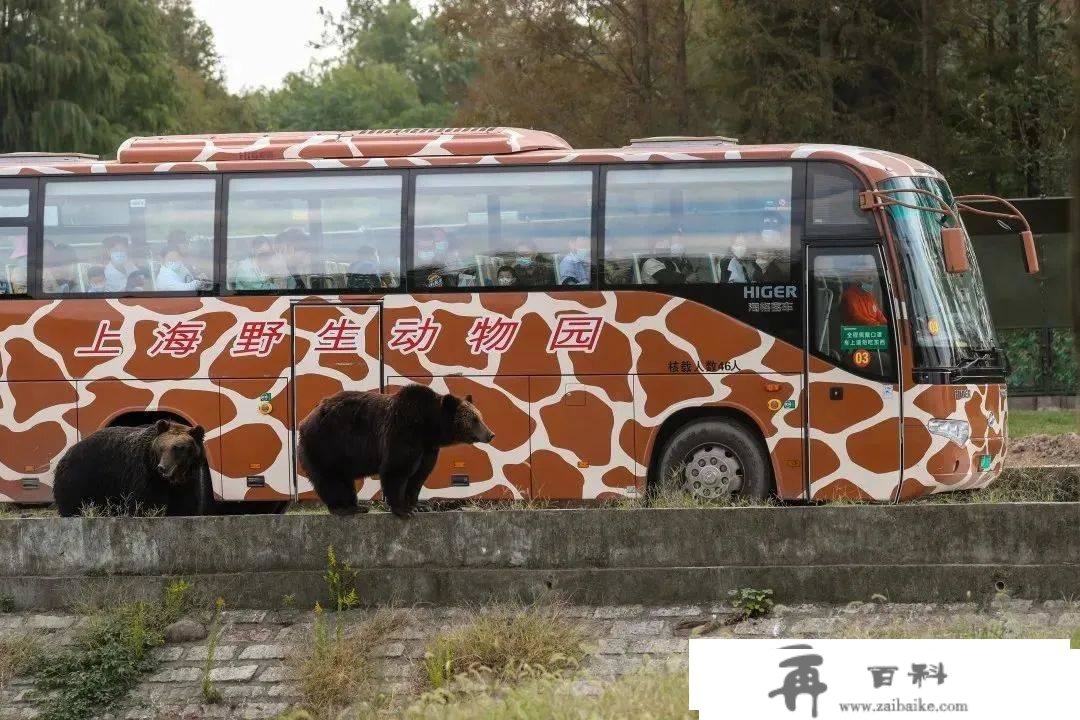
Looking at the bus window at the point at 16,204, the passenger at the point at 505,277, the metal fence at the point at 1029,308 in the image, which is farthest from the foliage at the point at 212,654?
the metal fence at the point at 1029,308

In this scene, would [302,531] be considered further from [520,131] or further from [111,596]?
[520,131]

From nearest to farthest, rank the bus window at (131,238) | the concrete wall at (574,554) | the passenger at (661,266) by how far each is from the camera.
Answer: the concrete wall at (574,554), the passenger at (661,266), the bus window at (131,238)

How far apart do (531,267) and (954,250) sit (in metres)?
3.72

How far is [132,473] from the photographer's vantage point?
13609mm

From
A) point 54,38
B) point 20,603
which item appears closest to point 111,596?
point 20,603

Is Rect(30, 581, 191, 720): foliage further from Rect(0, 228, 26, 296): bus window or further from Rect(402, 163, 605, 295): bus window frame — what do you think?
Rect(0, 228, 26, 296): bus window

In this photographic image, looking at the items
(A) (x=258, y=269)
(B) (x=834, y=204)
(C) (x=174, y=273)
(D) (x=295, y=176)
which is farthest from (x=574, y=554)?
(C) (x=174, y=273)

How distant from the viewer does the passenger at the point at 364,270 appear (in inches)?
623

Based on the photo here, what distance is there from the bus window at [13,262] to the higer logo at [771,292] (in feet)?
22.4

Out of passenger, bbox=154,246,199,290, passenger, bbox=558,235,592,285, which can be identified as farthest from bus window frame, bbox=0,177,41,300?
passenger, bbox=558,235,592,285

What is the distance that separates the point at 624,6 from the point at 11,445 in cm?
1595

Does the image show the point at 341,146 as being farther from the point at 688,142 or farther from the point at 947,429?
the point at 947,429

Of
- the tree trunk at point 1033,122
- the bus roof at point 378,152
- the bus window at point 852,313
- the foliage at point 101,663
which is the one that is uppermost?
the tree trunk at point 1033,122

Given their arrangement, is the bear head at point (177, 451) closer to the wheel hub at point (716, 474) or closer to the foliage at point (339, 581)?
the foliage at point (339, 581)
